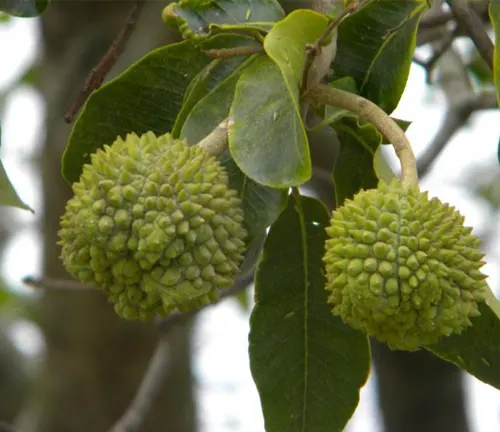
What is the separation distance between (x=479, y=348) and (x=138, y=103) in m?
0.65

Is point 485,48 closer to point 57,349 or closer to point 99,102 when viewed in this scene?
point 99,102

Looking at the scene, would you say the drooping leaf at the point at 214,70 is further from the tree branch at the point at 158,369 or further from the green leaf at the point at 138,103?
the tree branch at the point at 158,369

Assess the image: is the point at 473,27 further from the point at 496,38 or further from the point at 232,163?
the point at 232,163

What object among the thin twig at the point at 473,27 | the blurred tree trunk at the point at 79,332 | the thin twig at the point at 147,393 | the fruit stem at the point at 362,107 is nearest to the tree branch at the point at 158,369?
the thin twig at the point at 147,393

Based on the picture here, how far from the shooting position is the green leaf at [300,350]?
1660mm

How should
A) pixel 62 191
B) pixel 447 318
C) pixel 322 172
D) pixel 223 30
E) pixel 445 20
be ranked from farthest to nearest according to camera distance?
pixel 62 191, pixel 322 172, pixel 445 20, pixel 223 30, pixel 447 318

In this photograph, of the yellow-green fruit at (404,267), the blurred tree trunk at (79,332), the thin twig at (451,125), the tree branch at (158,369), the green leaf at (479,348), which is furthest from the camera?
the blurred tree trunk at (79,332)

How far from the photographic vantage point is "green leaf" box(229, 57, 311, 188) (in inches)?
52.0

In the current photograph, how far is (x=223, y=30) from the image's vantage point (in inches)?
58.2

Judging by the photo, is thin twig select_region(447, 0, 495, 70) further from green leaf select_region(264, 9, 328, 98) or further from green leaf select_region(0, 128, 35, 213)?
green leaf select_region(0, 128, 35, 213)

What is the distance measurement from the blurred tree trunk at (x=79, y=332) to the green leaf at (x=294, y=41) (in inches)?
91.6

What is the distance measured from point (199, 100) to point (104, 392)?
2514 mm

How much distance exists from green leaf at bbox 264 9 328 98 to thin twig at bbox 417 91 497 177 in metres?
1.08

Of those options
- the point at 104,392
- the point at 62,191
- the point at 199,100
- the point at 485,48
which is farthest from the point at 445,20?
the point at 104,392
